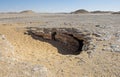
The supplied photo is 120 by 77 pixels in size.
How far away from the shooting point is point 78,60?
7.32 metres

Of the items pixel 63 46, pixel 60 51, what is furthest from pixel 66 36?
pixel 60 51

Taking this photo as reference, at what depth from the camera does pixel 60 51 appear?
9.84m

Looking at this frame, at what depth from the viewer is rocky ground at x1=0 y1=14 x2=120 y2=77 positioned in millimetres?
6297

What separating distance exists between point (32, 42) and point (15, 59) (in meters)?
3.58

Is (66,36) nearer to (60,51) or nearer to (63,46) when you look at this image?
(63,46)

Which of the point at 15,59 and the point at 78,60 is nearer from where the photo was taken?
the point at 15,59

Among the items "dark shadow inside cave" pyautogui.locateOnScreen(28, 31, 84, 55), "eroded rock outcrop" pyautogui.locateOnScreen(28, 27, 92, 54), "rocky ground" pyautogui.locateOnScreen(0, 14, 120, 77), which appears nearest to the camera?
"rocky ground" pyautogui.locateOnScreen(0, 14, 120, 77)

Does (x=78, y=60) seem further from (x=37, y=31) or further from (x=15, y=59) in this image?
(x=37, y=31)

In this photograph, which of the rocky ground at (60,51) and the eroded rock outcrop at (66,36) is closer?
the rocky ground at (60,51)

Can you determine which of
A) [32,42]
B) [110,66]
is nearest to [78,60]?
[110,66]

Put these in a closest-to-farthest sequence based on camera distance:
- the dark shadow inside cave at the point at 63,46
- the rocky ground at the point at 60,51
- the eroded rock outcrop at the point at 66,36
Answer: the rocky ground at the point at 60,51 < the dark shadow inside cave at the point at 63,46 < the eroded rock outcrop at the point at 66,36

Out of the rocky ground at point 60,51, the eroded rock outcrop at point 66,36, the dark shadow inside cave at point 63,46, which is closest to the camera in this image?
the rocky ground at point 60,51

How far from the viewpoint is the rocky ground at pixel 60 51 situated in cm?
630

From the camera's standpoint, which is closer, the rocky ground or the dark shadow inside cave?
the rocky ground
